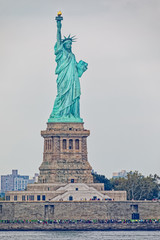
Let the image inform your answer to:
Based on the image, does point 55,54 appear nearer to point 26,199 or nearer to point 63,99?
point 63,99

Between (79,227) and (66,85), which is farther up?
(66,85)

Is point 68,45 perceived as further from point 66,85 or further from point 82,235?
point 82,235

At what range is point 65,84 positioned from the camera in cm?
11606

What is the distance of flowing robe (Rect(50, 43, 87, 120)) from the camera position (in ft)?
380

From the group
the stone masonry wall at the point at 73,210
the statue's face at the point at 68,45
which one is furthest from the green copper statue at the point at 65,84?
the stone masonry wall at the point at 73,210

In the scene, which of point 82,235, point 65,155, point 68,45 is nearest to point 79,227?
point 82,235

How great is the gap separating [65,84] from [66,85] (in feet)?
0.53

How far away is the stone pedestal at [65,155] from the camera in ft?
376

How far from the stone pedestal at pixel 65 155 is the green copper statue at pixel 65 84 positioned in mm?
1315

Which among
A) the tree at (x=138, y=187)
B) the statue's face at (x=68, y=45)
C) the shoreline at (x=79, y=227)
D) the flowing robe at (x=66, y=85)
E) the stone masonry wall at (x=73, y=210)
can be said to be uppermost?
the statue's face at (x=68, y=45)

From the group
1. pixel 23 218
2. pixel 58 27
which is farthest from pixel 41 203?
pixel 58 27

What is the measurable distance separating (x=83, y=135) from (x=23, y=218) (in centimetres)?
1340

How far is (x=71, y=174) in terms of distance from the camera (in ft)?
376

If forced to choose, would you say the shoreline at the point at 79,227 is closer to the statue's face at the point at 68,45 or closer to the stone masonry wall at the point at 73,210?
the stone masonry wall at the point at 73,210
